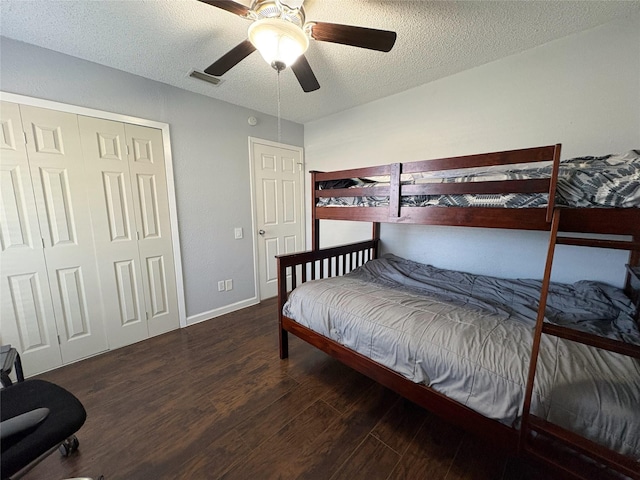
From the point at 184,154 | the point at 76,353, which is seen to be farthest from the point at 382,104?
the point at 76,353

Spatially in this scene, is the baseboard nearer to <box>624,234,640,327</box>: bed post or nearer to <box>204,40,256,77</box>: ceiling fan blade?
<box>204,40,256,77</box>: ceiling fan blade

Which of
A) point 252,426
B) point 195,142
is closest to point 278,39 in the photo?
point 195,142

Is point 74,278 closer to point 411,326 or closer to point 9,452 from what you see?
point 9,452

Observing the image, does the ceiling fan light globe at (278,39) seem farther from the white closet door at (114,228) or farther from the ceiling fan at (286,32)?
the white closet door at (114,228)

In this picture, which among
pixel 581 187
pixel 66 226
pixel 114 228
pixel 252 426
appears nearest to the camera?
pixel 581 187

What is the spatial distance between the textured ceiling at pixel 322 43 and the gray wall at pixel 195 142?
13 centimetres

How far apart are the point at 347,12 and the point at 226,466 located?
2.62 metres

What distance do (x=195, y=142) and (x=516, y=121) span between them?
2968 mm

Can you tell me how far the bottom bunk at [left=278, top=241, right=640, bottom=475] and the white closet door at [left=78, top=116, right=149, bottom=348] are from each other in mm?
1439

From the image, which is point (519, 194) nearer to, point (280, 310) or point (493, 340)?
point (493, 340)

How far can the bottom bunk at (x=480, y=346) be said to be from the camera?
34.8 inches

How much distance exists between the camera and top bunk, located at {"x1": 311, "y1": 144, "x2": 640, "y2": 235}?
99 cm

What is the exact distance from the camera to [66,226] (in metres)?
1.90

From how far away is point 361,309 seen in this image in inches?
60.1
